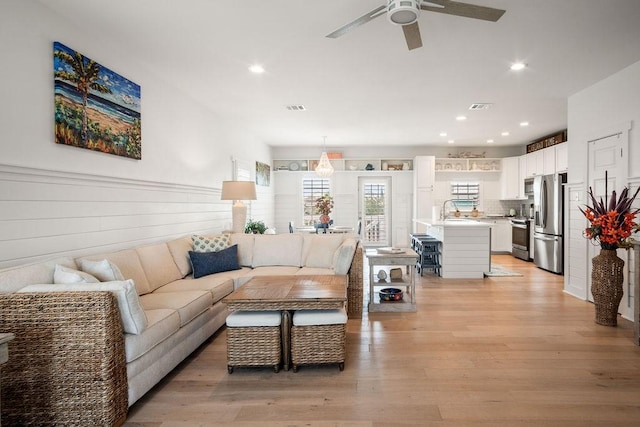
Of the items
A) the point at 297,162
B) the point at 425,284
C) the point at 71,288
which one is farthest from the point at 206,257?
the point at 297,162

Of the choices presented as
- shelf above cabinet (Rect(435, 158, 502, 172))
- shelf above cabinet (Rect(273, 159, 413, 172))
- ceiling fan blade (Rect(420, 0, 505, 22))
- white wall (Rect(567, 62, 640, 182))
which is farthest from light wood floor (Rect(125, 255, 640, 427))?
shelf above cabinet (Rect(273, 159, 413, 172))

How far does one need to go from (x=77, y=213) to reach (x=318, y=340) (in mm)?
2183

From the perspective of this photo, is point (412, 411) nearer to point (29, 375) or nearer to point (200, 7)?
point (29, 375)

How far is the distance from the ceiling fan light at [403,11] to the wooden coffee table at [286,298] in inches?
75.1

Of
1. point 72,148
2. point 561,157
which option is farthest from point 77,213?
point 561,157

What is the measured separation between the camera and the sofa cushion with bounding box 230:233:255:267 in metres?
4.65

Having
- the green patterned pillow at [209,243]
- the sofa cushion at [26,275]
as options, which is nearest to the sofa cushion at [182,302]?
the sofa cushion at [26,275]

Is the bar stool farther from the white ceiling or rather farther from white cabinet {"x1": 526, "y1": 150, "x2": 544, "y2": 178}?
white cabinet {"x1": 526, "y1": 150, "x2": 544, "y2": 178}

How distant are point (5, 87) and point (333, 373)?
2.96 m

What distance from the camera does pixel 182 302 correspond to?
2.93 meters

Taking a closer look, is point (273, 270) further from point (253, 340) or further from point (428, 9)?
point (428, 9)

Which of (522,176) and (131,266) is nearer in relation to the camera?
(131,266)

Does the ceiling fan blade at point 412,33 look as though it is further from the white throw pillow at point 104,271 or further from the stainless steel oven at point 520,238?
the stainless steel oven at point 520,238

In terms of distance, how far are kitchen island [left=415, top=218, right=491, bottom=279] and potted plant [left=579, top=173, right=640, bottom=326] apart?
212cm
